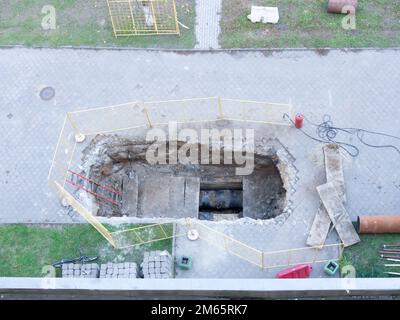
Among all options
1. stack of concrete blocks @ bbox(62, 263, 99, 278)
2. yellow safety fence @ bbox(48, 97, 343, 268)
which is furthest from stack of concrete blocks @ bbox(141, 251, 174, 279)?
yellow safety fence @ bbox(48, 97, 343, 268)

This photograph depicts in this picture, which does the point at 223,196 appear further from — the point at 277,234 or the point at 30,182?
the point at 30,182

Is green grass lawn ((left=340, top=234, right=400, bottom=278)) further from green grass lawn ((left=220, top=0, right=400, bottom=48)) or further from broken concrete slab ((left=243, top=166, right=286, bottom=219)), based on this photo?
green grass lawn ((left=220, top=0, right=400, bottom=48))

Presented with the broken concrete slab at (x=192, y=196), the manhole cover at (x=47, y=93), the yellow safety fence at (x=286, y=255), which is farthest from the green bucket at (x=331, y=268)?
the manhole cover at (x=47, y=93)

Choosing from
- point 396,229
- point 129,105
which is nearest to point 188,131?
point 129,105

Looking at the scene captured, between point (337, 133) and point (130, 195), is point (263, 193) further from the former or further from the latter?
point (130, 195)

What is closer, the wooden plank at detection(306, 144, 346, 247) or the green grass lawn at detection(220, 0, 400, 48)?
the wooden plank at detection(306, 144, 346, 247)

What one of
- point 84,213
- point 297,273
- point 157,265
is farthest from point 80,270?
point 297,273
